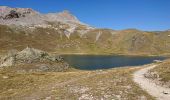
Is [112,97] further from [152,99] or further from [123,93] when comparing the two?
[152,99]

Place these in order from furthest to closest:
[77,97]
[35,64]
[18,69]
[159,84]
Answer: [35,64] → [18,69] → [159,84] → [77,97]

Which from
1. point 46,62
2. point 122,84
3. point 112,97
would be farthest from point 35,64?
point 112,97

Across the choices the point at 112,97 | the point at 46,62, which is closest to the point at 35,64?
the point at 46,62

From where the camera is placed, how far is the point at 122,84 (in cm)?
3922

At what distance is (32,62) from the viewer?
310 feet

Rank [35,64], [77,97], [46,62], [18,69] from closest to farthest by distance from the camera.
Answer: [77,97] < [18,69] < [35,64] < [46,62]

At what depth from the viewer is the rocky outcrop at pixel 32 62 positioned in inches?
3561

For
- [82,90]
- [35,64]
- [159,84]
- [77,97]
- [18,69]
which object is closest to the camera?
[77,97]

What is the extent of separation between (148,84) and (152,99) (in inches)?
373

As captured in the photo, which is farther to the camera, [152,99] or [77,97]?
[77,97]

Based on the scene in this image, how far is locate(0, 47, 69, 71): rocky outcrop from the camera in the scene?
297ft

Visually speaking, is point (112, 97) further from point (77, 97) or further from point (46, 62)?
point (46, 62)

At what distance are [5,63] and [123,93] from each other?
70.0 m

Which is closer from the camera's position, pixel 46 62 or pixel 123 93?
pixel 123 93
